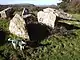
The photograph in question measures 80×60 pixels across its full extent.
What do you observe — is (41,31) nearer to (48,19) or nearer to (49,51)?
(48,19)

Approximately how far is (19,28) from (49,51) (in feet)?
12.4

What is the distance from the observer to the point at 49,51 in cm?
1453

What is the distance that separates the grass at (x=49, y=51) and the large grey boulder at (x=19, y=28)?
0.65 m

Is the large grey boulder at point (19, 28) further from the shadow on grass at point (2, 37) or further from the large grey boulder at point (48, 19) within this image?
the large grey boulder at point (48, 19)

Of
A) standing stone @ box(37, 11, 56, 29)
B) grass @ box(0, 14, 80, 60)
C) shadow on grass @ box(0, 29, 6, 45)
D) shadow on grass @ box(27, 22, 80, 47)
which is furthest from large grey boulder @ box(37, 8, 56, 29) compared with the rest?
shadow on grass @ box(0, 29, 6, 45)

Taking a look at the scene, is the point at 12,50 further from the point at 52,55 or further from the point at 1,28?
the point at 1,28

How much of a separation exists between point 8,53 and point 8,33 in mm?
3693

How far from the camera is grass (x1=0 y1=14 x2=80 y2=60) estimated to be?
45.0ft

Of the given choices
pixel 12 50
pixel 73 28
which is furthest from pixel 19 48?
pixel 73 28

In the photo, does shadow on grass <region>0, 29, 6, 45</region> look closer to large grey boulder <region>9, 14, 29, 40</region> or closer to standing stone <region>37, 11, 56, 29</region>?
large grey boulder <region>9, 14, 29, 40</region>

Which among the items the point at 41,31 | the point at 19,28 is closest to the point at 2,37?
the point at 19,28

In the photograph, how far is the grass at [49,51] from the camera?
13703 mm

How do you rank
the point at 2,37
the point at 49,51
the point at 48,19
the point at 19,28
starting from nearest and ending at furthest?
1. the point at 49,51
2. the point at 2,37
3. the point at 19,28
4. the point at 48,19

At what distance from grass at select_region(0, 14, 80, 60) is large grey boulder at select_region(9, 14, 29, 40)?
0.65 metres
